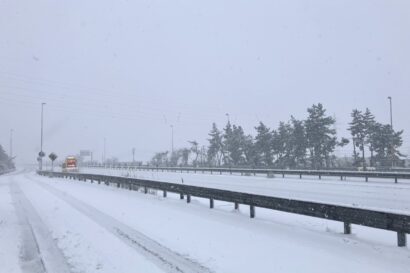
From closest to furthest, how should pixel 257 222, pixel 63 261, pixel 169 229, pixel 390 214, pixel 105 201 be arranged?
pixel 63 261 < pixel 390 214 < pixel 169 229 < pixel 257 222 < pixel 105 201

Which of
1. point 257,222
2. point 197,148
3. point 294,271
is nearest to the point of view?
point 294,271

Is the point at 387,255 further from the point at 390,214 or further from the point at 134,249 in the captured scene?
the point at 134,249

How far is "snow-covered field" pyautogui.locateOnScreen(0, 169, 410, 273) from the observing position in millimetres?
9406

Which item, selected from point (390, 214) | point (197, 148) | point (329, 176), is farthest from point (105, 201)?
point (197, 148)

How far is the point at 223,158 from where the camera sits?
9150 centimetres

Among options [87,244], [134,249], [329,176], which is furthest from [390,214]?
[329,176]

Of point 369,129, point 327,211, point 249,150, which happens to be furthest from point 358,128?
point 327,211

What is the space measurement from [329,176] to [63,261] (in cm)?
3719

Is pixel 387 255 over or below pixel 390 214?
below

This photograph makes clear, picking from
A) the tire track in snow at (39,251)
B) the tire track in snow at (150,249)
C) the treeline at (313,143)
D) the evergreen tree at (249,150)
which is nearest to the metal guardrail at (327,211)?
the tire track in snow at (150,249)

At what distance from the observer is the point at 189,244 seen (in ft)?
38.5

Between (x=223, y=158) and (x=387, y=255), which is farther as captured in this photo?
(x=223, y=158)

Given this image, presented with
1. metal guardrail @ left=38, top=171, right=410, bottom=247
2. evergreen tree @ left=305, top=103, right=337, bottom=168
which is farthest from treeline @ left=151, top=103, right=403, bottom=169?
metal guardrail @ left=38, top=171, right=410, bottom=247

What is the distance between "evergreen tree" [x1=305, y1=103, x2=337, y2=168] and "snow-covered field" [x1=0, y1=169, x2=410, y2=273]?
47070mm
